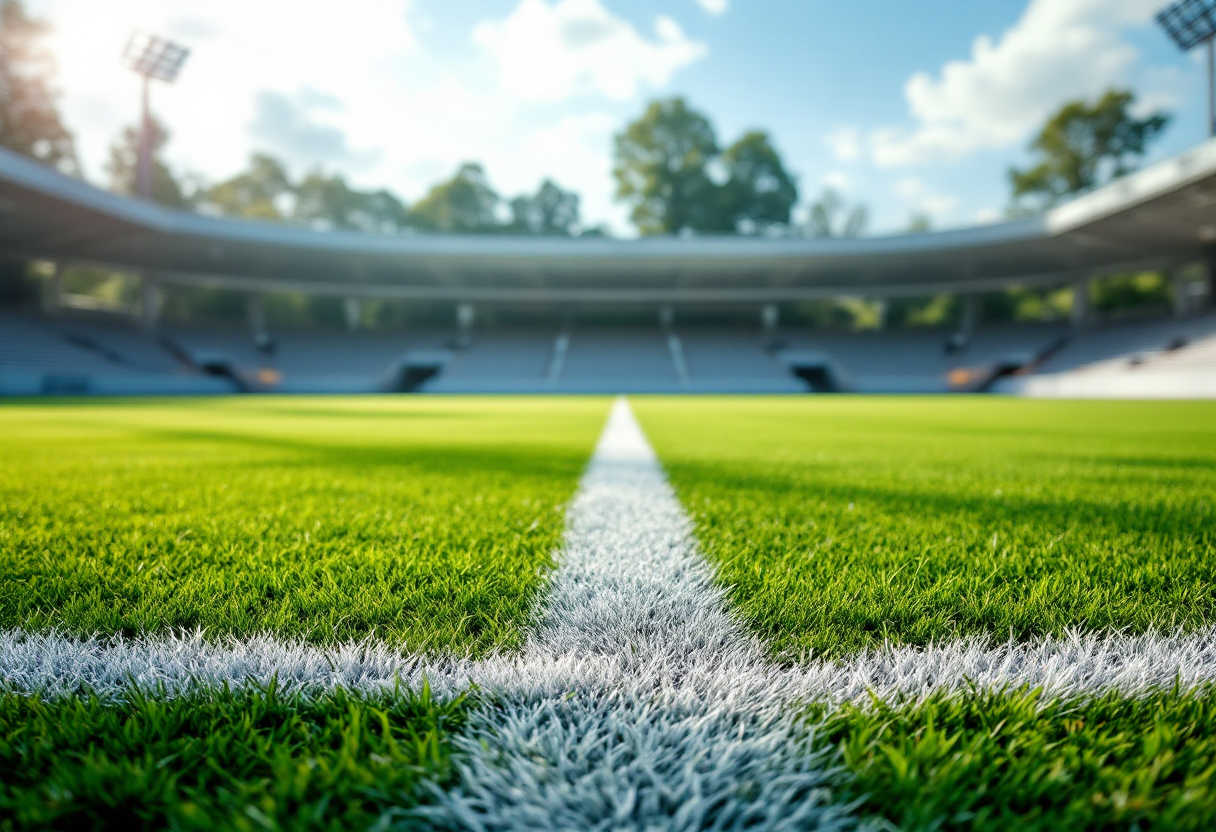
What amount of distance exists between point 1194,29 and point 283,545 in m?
32.3

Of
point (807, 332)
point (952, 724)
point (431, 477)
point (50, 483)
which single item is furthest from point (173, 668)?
point (807, 332)

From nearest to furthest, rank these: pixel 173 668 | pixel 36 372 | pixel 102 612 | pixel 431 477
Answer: pixel 173 668 < pixel 102 612 < pixel 431 477 < pixel 36 372

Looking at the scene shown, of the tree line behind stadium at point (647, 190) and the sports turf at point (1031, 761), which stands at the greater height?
the tree line behind stadium at point (647, 190)

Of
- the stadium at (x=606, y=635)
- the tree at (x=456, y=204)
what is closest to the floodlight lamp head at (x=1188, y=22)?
the stadium at (x=606, y=635)

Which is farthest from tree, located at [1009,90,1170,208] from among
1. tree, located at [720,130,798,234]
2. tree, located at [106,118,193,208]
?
tree, located at [106,118,193,208]

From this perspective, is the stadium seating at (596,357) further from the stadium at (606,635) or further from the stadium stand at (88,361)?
the stadium at (606,635)

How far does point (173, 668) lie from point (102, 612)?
0.31m

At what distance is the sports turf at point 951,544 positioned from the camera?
0.97 meters

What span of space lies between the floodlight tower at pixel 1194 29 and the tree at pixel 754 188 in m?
21.2

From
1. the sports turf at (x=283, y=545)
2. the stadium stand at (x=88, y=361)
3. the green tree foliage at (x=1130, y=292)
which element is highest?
the green tree foliage at (x=1130, y=292)

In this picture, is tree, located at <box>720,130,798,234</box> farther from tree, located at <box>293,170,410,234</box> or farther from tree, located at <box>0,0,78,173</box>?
tree, located at <box>0,0,78,173</box>

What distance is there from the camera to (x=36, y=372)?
19609 mm

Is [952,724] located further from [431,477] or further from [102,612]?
[431,477]

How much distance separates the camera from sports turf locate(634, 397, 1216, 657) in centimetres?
97
